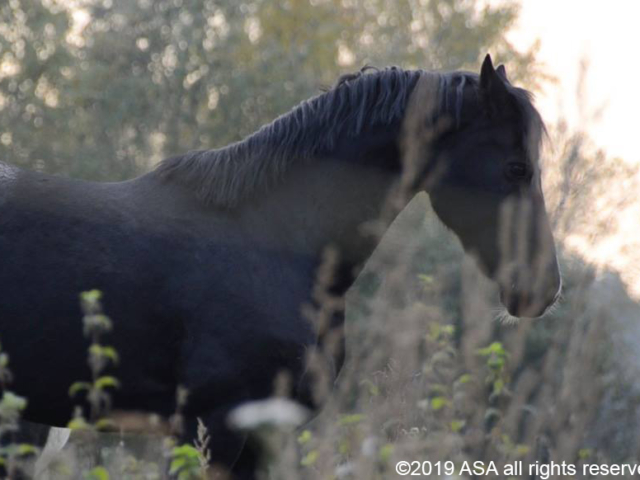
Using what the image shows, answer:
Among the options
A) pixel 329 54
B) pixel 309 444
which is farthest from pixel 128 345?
pixel 329 54

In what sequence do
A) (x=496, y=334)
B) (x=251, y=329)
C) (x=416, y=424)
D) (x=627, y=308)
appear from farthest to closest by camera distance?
(x=496, y=334), (x=627, y=308), (x=251, y=329), (x=416, y=424)

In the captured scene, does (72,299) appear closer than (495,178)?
Yes

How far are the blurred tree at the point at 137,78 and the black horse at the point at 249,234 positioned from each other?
18.4 metres

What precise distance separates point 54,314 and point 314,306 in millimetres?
1120

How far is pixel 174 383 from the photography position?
4887 mm

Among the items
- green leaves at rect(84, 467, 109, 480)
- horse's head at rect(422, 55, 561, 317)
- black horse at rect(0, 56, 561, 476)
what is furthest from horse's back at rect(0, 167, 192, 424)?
green leaves at rect(84, 467, 109, 480)

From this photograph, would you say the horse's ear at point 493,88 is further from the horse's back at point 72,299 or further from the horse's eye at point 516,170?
the horse's back at point 72,299

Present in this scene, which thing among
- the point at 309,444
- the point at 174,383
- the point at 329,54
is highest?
the point at 329,54

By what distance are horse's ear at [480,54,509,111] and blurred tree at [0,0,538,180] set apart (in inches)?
729

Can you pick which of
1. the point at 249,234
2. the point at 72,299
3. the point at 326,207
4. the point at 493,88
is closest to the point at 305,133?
the point at 326,207

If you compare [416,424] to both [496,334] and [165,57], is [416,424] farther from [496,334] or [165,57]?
[165,57]

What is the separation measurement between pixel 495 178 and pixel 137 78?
20793mm

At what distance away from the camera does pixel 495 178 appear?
5.02m

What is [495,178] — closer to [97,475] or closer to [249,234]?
[249,234]
